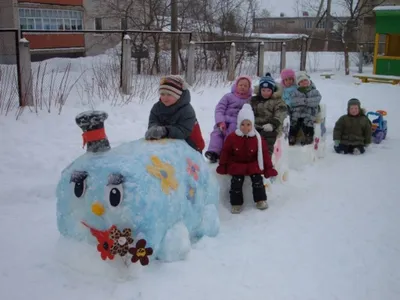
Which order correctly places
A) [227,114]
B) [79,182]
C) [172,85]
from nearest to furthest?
1. [79,182]
2. [172,85]
3. [227,114]

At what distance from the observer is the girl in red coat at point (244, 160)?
4.89 m

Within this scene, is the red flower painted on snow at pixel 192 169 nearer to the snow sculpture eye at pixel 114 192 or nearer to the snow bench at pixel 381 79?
the snow sculpture eye at pixel 114 192

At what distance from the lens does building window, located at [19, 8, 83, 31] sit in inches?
927

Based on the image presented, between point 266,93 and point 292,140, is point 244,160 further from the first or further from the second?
point 292,140

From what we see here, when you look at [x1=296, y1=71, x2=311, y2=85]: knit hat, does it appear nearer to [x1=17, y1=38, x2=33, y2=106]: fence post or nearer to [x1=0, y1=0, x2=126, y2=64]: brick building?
[x1=17, y1=38, x2=33, y2=106]: fence post

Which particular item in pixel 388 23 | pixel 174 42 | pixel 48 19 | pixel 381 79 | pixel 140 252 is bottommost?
pixel 140 252

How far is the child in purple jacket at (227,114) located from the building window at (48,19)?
18.7 meters

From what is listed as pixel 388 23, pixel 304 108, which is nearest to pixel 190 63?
pixel 304 108

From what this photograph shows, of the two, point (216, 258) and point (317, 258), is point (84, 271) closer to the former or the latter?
point (216, 258)

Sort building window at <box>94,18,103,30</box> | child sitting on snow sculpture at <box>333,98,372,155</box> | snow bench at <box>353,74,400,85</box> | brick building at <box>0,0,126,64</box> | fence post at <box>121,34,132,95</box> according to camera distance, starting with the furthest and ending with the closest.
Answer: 1. building window at <box>94,18,103,30</box>
2. brick building at <box>0,0,126,64</box>
3. snow bench at <box>353,74,400,85</box>
4. fence post at <box>121,34,132,95</box>
5. child sitting on snow sculpture at <box>333,98,372,155</box>

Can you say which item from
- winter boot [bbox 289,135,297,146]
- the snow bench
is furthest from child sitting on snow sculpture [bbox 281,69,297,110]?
the snow bench

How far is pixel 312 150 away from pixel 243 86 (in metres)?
1.74

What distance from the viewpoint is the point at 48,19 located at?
25125 millimetres

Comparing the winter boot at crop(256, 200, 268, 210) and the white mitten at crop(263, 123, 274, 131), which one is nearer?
the winter boot at crop(256, 200, 268, 210)
